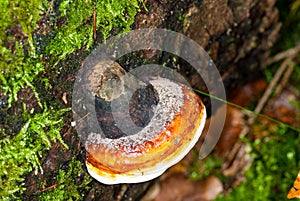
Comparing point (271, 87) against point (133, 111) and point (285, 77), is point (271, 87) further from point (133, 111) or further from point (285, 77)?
point (133, 111)

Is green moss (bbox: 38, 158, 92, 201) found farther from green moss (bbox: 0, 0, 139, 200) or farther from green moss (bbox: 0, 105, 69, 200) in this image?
green moss (bbox: 0, 105, 69, 200)

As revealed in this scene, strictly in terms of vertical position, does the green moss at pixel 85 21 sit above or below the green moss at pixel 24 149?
above

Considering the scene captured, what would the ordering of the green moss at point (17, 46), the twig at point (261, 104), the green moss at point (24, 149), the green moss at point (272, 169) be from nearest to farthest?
the green moss at point (17, 46) → the green moss at point (24, 149) → the green moss at point (272, 169) → the twig at point (261, 104)

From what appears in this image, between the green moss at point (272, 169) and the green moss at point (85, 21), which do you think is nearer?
the green moss at point (85, 21)

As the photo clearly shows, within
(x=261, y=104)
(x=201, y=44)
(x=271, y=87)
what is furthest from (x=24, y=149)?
(x=271, y=87)

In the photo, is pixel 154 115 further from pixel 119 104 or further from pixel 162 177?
pixel 162 177

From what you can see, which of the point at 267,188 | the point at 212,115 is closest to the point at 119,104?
the point at 212,115

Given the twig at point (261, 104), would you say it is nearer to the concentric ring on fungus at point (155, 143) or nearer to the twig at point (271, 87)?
the twig at point (271, 87)

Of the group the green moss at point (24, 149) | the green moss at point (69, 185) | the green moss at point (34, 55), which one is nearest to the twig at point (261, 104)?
the green moss at point (69, 185)
